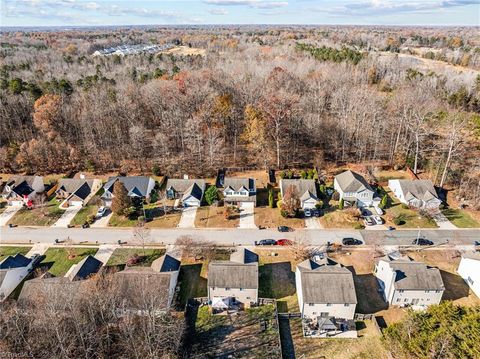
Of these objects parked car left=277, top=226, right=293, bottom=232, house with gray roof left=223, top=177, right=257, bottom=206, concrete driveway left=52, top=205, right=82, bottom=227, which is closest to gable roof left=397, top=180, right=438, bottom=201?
parked car left=277, top=226, right=293, bottom=232

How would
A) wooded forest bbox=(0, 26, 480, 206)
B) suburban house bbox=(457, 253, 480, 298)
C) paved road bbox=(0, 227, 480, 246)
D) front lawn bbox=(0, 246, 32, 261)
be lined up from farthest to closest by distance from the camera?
1. wooded forest bbox=(0, 26, 480, 206)
2. paved road bbox=(0, 227, 480, 246)
3. front lawn bbox=(0, 246, 32, 261)
4. suburban house bbox=(457, 253, 480, 298)

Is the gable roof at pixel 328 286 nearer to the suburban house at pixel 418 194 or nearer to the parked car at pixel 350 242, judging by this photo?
the parked car at pixel 350 242

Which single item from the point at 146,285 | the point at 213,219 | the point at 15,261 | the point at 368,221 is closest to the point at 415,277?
the point at 368,221

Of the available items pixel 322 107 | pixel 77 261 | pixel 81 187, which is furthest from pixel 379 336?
pixel 322 107

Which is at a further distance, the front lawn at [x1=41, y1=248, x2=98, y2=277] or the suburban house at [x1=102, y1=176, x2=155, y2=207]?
the suburban house at [x1=102, y1=176, x2=155, y2=207]

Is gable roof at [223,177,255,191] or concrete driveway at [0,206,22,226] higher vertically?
gable roof at [223,177,255,191]

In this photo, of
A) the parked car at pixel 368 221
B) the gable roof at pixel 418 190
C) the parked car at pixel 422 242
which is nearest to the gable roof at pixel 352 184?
the parked car at pixel 368 221

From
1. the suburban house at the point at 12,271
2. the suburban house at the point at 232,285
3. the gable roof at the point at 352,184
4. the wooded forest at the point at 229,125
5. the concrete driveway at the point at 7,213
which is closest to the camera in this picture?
the suburban house at the point at 232,285

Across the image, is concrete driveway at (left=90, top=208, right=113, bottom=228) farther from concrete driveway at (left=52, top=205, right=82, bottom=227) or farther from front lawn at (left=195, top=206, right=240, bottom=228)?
front lawn at (left=195, top=206, right=240, bottom=228)
